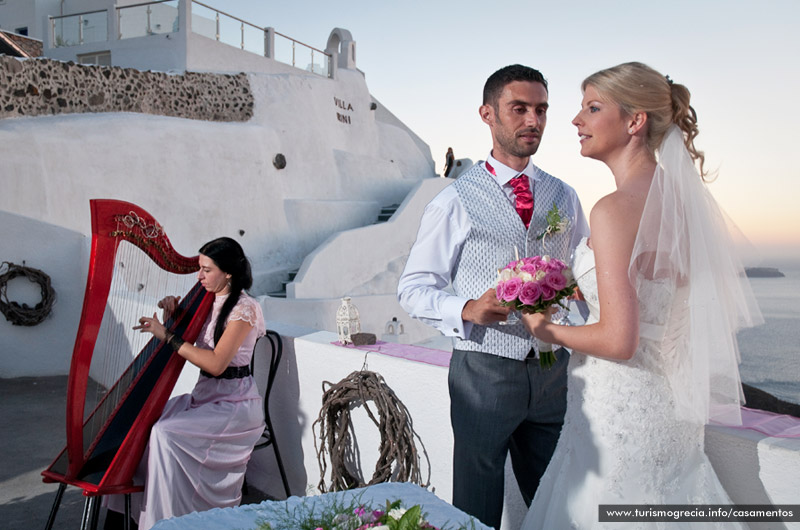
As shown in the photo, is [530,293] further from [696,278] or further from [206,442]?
[206,442]

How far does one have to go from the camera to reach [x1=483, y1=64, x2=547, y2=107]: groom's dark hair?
2.06 meters

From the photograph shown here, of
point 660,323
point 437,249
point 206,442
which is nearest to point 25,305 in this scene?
point 206,442

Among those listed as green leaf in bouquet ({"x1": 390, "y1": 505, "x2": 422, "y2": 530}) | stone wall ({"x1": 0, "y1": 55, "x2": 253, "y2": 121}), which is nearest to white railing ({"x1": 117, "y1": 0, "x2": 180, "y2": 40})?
stone wall ({"x1": 0, "y1": 55, "x2": 253, "y2": 121})

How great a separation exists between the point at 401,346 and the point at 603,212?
71.1 inches

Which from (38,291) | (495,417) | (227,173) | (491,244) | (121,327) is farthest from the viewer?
(227,173)

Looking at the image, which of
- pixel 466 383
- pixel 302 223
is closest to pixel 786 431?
pixel 466 383

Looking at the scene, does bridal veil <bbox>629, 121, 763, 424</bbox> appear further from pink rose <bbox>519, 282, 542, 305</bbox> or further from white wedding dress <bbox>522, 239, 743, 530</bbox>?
pink rose <bbox>519, 282, 542, 305</bbox>

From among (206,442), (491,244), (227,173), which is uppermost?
(227,173)

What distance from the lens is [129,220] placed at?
301 cm

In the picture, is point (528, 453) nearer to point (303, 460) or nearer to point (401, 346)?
point (401, 346)

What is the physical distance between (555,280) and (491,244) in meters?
0.38

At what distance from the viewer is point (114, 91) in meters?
10.3

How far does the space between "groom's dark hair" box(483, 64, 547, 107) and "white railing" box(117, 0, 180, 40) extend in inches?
494

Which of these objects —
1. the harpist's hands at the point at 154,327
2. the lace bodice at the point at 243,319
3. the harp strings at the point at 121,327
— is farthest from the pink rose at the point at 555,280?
the harp strings at the point at 121,327
